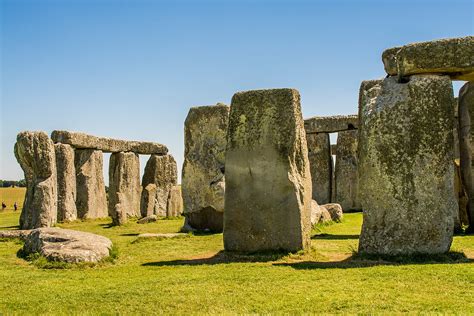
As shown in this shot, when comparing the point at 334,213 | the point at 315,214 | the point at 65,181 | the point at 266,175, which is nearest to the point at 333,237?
the point at 315,214

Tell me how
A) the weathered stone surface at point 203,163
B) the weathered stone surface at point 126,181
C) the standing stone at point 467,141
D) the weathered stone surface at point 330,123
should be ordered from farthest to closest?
the weathered stone surface at point 330,123 < the weathered stone surface at point 126,181 < the weathered stone surface at point 203,163 < the standing stone at point 467,141

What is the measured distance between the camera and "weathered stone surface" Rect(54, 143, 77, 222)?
20.2m

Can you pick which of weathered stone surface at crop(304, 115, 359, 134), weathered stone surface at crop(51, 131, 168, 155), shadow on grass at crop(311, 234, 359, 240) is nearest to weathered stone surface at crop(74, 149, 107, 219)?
weathered stone surface at crop(51, 131, 168, 155)

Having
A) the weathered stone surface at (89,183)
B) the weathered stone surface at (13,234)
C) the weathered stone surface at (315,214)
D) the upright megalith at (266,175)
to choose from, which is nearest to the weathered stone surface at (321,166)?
the weathered stone surface at (315,214)

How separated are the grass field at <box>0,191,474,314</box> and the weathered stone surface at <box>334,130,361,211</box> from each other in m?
13.9

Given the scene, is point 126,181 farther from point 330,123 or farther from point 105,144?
point 330,123

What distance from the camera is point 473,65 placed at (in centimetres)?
920

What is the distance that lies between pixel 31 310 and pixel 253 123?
5055 millimetres

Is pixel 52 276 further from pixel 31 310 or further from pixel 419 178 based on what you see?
pixel 419 178

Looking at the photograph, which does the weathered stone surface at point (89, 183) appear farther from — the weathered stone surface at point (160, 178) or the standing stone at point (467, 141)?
the standing stone at point (467, 141)

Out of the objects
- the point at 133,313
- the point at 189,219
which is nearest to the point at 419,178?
the point at 133,313

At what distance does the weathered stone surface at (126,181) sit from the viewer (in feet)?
78.1

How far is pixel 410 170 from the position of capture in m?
9.18

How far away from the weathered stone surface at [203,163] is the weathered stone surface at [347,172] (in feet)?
31.5
